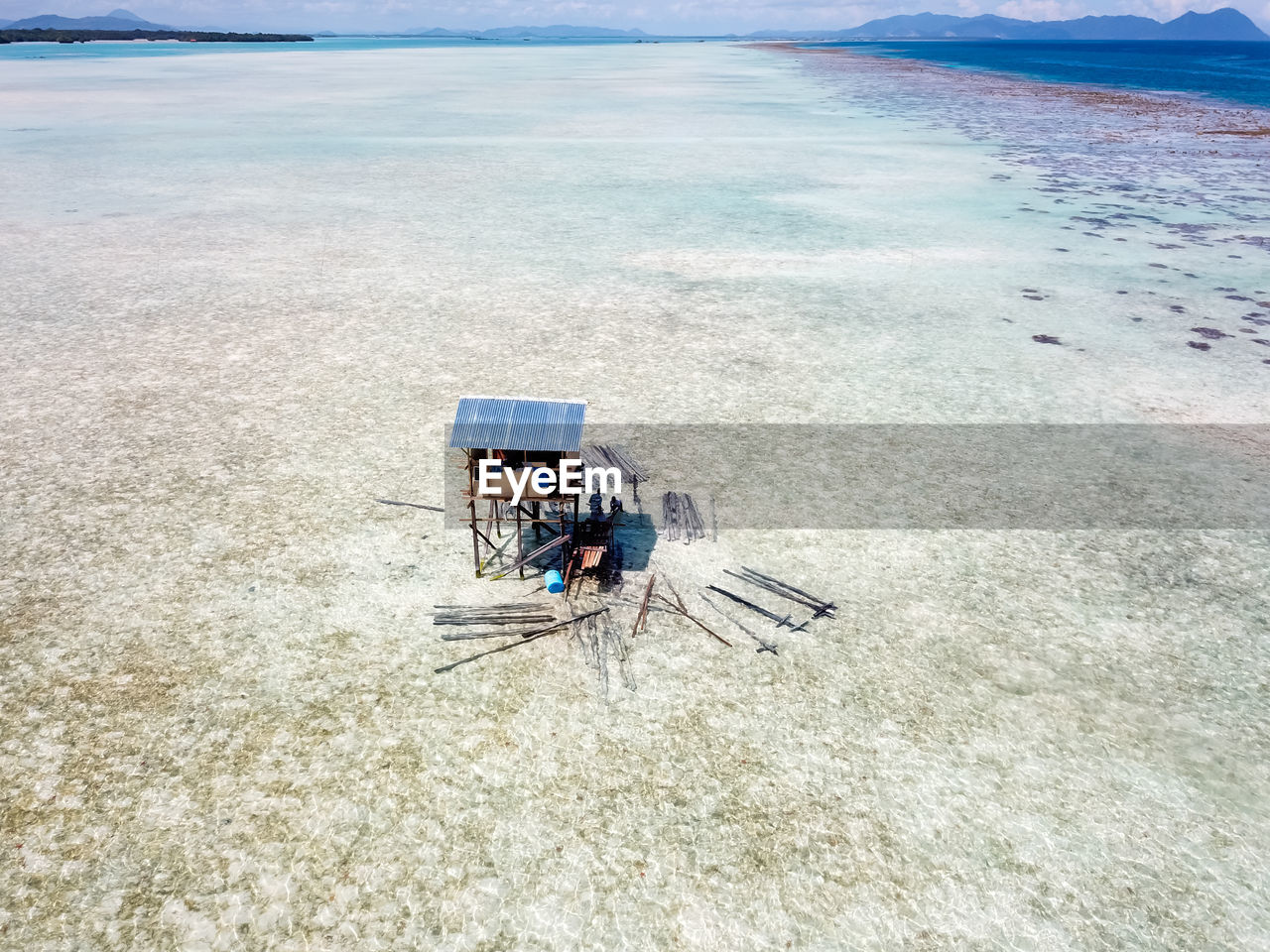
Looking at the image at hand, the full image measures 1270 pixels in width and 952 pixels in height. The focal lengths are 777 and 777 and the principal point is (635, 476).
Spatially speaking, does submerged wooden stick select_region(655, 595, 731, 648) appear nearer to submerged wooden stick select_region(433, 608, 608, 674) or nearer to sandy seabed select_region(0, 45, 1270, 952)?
sandy seabed select_region(0, 45, 1270, 952)

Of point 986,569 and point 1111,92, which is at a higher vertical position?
point 1111,92

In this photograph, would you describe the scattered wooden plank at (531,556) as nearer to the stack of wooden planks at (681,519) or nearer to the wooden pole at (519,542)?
the wooden pole at (519,542)

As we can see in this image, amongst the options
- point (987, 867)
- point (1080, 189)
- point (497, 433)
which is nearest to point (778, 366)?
point (497, 433)

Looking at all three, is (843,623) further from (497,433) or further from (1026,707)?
(497,433)

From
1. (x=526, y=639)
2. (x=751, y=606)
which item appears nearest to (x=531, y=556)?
(x=526, y=639)

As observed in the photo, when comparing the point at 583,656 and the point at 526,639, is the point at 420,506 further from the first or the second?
the point at 583,656

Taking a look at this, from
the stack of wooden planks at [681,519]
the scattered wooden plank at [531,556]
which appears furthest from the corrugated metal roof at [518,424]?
the stack of wooden planks at [681,519]
